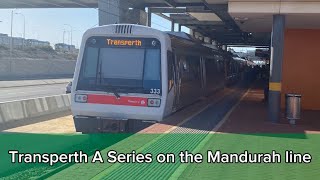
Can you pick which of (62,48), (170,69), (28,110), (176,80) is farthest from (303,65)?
(62,48)

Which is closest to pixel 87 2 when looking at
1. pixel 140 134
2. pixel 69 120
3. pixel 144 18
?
pixel 144 18

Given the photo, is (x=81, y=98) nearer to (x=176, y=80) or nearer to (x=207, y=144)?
(x=176, y=80)

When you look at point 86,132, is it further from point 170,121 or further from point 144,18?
point 144,18

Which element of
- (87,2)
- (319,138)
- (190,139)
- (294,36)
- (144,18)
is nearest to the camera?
(190,139)

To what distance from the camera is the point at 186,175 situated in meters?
6.63

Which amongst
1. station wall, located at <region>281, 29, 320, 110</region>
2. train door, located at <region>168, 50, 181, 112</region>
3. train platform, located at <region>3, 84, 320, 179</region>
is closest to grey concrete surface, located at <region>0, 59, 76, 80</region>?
station wall, located at <region>281, 29, 320, 110</region>

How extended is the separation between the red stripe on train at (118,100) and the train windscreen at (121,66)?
193 mm

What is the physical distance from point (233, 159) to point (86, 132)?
5520mm

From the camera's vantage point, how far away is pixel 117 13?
26.0 metres

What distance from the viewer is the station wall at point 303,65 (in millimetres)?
18203

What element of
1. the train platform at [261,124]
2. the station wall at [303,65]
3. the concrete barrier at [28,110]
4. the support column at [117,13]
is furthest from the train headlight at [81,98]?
the support column at [117,13]

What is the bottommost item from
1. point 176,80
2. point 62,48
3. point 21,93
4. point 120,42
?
point 21,93

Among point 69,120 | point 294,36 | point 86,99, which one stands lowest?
point 69,120

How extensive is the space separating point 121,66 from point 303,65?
949 cm
